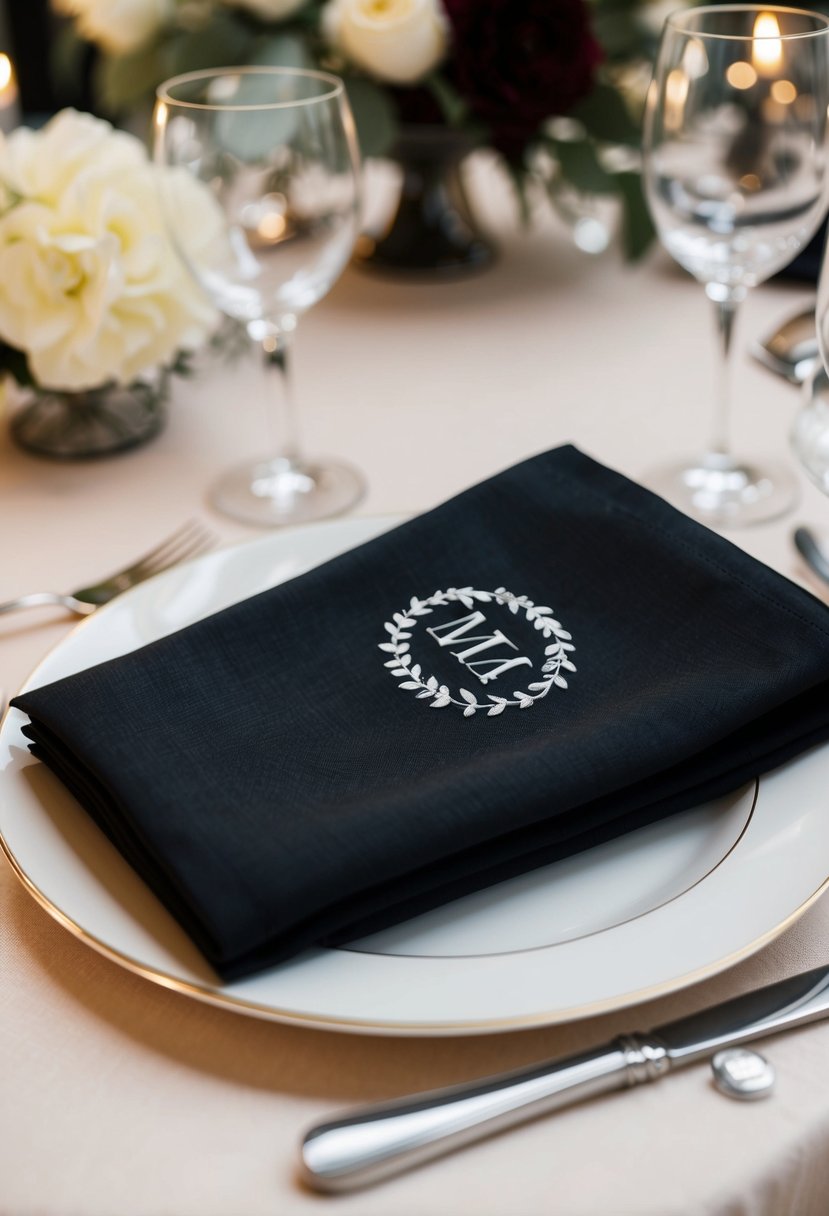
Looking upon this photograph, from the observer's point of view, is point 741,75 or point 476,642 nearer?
point 476,642

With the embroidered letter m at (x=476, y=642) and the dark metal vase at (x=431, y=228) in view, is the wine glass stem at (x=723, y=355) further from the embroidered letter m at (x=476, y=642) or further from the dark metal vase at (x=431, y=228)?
the dark metal vase at (x=431, y=228)

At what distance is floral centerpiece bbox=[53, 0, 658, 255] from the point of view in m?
1.07

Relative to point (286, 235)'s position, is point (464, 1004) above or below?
below

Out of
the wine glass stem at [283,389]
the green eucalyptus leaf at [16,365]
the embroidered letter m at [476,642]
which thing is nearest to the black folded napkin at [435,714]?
the embroidered letter m at [476,642]

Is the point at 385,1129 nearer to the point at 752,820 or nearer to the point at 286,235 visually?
the point at 752,820

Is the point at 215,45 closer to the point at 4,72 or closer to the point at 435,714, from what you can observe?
the point at 4,72

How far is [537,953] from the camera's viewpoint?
452mm

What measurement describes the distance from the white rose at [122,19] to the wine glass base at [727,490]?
0.67m

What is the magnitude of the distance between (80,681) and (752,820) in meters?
0.30

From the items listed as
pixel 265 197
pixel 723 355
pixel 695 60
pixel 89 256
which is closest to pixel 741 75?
pixel 695 60

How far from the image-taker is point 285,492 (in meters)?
0.88

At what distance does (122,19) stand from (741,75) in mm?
621

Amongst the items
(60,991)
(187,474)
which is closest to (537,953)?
(60,991)

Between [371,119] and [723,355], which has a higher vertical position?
[371,119]
